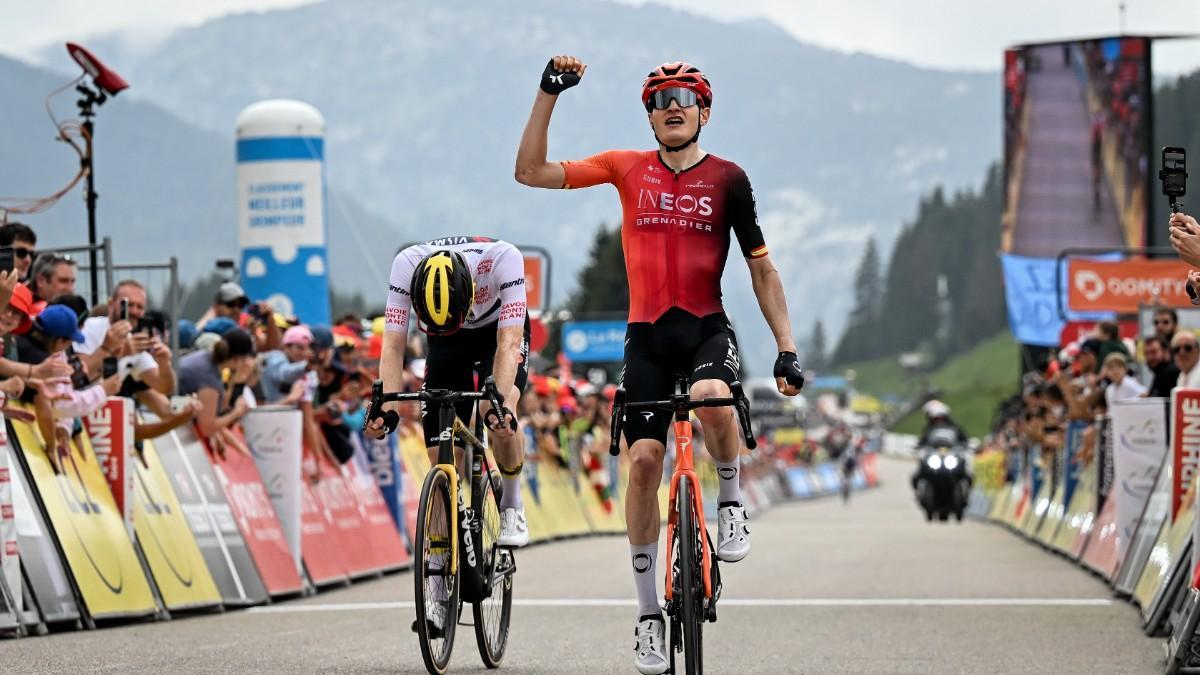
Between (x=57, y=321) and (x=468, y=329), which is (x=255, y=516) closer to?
(x=57, y=321)

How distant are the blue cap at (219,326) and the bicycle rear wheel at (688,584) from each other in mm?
7924

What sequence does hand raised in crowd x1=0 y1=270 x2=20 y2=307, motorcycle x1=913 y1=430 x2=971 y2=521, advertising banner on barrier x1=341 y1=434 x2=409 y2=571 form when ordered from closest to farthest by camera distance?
1. hand raised in crowd x1=0 y1=270 x2=20 y2=307
2. advertising banner on barrier x1=341 y1=434 x2=409 y2=571
3. motorcycle x1=913 y1=430 x2=971 y2=521

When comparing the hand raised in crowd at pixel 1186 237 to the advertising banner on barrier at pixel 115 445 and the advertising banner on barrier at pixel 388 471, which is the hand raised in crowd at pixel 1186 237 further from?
the advertising banner on barrier at pixel 388 471

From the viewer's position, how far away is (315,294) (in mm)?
28078

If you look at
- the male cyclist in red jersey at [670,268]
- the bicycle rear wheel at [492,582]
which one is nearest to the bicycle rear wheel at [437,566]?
the bicycle rear wheel at [492,582]

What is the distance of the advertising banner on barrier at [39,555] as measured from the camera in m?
11.1

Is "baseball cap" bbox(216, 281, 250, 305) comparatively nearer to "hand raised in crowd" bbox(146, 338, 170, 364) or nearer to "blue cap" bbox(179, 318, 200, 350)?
"blue cap" bbox(179, 318, 200, 350)

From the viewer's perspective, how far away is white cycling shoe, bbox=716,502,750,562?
8297mm

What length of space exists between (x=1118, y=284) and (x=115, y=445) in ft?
77.0

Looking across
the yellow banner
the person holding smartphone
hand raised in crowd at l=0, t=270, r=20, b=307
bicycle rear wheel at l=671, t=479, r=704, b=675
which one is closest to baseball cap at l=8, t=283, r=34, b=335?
the person holding smartphone

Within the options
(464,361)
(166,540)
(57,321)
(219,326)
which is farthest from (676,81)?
(219,326)

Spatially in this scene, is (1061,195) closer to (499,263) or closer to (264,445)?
(264,445)

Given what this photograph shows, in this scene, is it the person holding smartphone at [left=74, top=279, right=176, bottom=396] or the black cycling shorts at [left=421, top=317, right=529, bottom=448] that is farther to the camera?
the person holding smartphone at [left=74, top=279, right=176, bottom=396]

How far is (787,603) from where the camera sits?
13.8 meters
